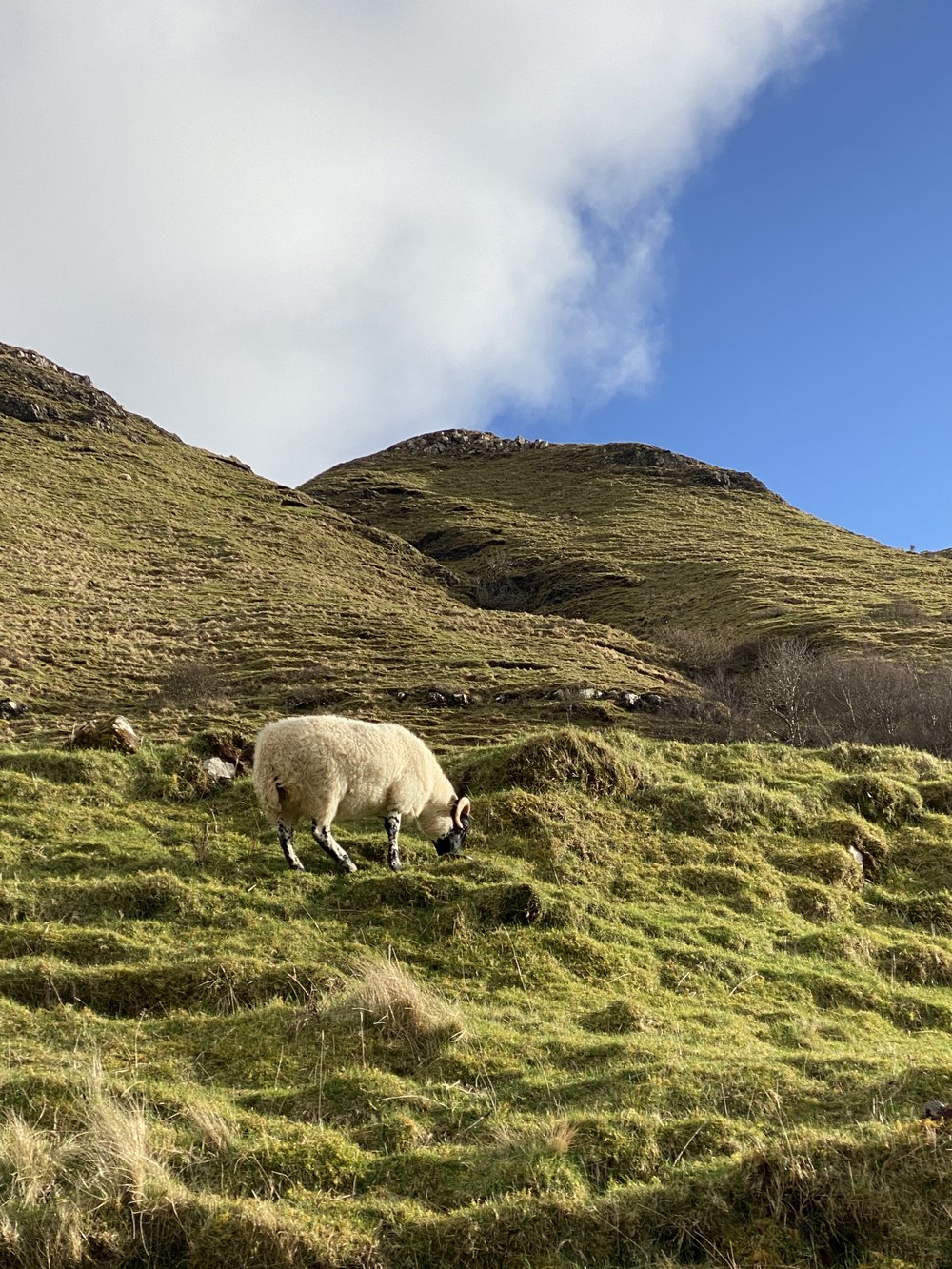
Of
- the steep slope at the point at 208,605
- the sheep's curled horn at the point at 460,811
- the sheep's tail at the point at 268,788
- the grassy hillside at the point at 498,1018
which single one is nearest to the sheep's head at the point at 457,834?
the sheep's curled horn at the point at 460,811

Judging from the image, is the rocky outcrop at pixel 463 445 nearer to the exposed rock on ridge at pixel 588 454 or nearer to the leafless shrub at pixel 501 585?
the exposed rock on ridge at pixel 588 454

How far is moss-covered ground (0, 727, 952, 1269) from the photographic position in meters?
5.58

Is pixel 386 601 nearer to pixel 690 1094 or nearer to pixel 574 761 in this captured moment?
pixel 574 761

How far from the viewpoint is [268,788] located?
483 inches

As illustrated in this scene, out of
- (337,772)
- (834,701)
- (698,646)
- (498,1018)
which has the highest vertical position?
(698,646)

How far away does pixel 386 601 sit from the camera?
61.9 metres

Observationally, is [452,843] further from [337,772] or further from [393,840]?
[337,772]

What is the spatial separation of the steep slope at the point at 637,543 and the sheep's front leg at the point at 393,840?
150ft

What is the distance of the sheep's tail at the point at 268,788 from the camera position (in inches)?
482

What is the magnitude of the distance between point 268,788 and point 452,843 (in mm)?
2888

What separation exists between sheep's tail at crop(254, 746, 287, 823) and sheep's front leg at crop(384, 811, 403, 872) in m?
1.56

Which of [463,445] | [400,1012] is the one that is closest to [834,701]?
[400,1012]

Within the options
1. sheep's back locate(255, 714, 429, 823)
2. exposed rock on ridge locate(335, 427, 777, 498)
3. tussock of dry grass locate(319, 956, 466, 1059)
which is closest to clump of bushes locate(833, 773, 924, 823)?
sheep's back locate(255, 714, 429, 823)

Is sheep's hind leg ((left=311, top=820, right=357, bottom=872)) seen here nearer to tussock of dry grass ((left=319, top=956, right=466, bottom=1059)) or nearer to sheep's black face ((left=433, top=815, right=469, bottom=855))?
sheep's black face ((left=433, top=815, right=469, bottom=855))
